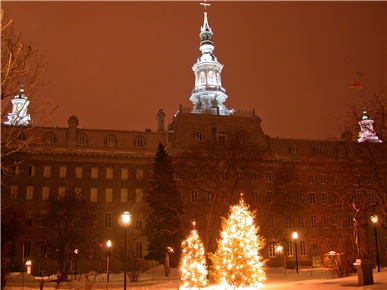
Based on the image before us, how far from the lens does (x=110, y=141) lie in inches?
2830

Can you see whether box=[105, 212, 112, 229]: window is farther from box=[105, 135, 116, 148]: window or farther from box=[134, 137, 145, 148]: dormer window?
box=[134, 137, 145, 148]: dormer window

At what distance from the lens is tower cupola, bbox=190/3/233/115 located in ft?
308

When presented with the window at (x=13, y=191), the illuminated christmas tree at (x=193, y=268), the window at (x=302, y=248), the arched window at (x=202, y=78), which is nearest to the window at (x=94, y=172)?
the window at (x=13, y=191)

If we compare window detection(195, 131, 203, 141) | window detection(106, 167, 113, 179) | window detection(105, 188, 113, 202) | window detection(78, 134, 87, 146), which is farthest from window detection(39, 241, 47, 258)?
window detection(195, 131, 203, 141)

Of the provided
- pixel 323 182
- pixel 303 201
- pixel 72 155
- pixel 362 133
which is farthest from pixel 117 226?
pixel 362 133

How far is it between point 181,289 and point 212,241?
1578cm

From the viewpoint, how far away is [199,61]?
9950 cm

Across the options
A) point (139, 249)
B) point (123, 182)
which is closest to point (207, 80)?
point (123, 182)

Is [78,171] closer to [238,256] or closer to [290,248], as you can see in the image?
[290,248]

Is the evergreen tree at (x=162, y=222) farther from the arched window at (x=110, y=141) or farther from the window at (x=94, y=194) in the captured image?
the arched window at (x=110, y=141)

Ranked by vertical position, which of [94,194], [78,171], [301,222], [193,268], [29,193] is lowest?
[193,268]

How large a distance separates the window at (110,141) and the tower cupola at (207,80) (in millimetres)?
22830

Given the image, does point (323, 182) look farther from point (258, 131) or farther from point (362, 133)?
point (362, 133)

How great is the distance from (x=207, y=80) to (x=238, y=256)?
75.4m
